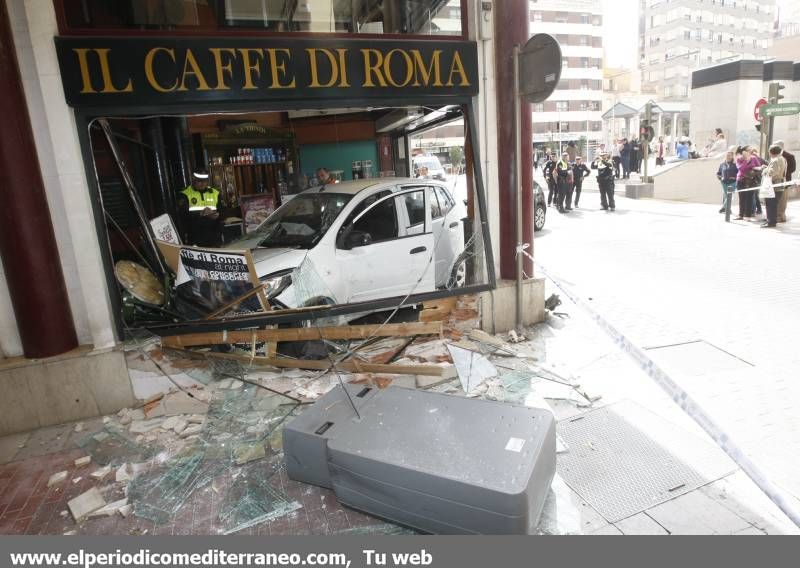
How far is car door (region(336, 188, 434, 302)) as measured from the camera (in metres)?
5.74

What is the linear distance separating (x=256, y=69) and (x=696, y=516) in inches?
196

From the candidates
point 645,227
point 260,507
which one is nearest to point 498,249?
point 260,507

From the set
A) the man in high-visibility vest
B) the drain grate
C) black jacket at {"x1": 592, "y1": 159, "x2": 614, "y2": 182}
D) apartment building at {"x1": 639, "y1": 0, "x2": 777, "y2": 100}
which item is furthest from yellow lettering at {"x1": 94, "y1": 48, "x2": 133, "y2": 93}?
apartment building at {"x1": 639, "y1": 0, "x2": 777, "y2": 100}

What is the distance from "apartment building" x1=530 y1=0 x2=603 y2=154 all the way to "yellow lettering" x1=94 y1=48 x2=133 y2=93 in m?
58.6

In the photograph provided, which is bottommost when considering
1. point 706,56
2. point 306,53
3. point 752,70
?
point 306,53

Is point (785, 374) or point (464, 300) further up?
point (464, 300)

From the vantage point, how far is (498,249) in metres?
6.06

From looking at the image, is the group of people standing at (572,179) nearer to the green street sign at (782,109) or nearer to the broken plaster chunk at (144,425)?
the green street sign at (782,109)

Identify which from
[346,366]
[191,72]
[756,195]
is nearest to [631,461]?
[346,366]

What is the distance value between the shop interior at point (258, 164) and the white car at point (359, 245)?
0.25 feet

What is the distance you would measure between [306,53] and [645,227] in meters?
9.99

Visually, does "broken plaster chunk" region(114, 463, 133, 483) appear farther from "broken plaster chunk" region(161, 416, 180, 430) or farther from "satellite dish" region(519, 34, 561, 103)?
"satellite dish" region(519, 34, 561, 103)

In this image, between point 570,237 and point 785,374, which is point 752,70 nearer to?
point 570,237

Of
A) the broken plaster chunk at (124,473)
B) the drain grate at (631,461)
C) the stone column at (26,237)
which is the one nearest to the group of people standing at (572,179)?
the drain grate at (631,461)
